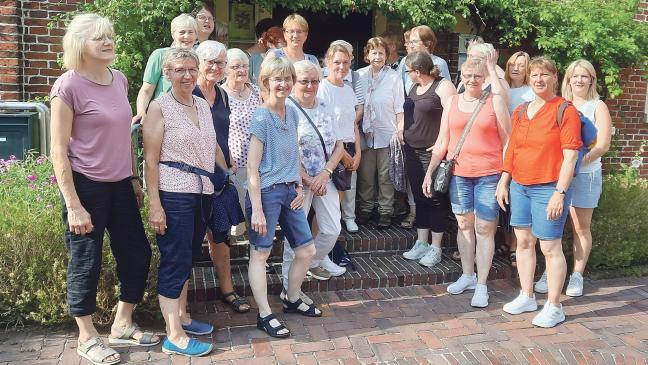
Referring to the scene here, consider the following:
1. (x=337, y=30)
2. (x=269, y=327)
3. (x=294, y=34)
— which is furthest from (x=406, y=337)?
(x=337, y=30)

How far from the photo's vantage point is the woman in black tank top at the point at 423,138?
4973 millimetres

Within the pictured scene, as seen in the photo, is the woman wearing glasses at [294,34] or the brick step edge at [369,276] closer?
the brick step edge at [369,276]

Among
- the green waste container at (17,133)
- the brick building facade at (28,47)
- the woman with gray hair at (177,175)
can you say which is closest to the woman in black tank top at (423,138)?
the woman with gray hair at (177,175)

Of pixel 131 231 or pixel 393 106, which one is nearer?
pixel 131 231

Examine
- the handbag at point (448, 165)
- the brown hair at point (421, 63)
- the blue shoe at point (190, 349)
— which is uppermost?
the brown hair at point (421, 63)

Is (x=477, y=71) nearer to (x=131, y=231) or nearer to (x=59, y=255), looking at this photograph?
(x=131, y=231)

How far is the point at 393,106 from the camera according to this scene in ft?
18.2

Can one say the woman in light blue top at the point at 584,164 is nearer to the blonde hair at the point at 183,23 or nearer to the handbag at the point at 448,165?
the handbag at the point at 448,165

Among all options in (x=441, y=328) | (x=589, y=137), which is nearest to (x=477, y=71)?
(x=589, y=137)

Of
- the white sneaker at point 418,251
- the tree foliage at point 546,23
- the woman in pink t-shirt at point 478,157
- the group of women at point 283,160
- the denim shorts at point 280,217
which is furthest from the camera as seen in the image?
the tree foliage at point 546,23

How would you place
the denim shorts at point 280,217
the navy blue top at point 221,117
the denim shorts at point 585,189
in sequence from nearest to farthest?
the denim shorts at point 280,217 < the navy blue top at point 221,117 < the denim shorts at point 585,189

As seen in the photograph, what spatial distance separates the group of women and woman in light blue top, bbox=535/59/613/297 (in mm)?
13

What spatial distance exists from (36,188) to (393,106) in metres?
3.08

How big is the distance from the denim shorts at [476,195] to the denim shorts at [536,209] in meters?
0.18
